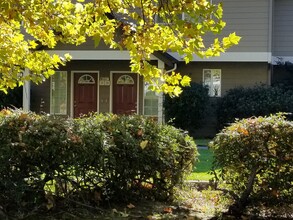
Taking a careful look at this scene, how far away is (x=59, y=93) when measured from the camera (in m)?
20.8

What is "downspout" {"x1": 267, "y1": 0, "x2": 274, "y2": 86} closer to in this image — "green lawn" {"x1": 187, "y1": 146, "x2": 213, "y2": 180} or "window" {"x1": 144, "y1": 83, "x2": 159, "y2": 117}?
"window" {"x1": 144, "y1": 83, "x2": 159, "y2": 117}

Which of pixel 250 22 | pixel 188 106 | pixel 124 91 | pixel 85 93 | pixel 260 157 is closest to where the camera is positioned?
pixel 260 157

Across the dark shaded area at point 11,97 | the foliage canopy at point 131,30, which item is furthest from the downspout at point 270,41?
the foliage canopy at point 131,30

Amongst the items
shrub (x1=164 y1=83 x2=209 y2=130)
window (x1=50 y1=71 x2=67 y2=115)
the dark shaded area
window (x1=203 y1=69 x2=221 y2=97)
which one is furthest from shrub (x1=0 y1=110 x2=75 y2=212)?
window (x1=50 y1=71 x2=67 y2=115)

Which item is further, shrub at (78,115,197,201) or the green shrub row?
A: shrub at (78,115,197,201)

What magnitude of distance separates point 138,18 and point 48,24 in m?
1.29

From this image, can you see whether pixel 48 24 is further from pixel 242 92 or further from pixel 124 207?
pixel 242 92

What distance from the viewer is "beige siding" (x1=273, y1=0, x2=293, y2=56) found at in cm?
2086

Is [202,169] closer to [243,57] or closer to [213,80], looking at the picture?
[243,57]

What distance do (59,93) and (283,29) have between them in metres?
10.1

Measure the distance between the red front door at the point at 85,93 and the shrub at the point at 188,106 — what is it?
149 inches

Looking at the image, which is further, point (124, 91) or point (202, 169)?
point (124, 91)

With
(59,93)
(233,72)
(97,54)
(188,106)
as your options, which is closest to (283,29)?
(233,72)

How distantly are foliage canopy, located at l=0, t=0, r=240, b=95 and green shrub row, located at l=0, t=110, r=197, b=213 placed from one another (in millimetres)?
803
